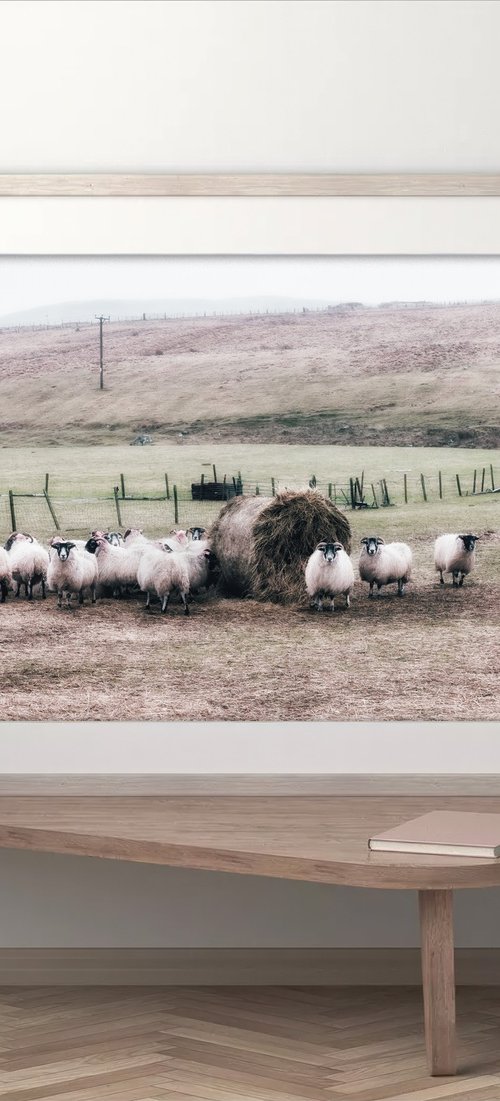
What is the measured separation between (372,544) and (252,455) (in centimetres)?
41

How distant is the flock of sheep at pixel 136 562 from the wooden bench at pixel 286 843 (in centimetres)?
59

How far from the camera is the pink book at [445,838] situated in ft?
8.41

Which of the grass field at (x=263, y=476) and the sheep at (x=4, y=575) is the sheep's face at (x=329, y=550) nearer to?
Answer: the grass field at (x=263, y=476)

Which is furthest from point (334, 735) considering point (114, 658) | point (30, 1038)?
point (30, 1038)

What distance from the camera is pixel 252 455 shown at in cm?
352

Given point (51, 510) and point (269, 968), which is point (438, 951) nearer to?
point (269, 968)

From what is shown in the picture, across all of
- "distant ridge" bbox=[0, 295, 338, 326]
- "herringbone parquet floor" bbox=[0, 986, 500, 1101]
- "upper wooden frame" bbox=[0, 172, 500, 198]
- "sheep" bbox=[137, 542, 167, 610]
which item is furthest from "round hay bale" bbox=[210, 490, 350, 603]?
"herringbone parquet floor" bbox=[0, 986, 500, 1101]

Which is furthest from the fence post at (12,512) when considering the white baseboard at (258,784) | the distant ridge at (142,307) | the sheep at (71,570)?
the white baseboard at (258,784)

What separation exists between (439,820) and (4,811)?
1.04 metres

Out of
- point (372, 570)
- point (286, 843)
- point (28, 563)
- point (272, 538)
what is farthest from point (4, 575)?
point (286, 843)

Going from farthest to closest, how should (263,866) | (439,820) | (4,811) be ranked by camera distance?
(4,811) → (439,820) → (263,866)

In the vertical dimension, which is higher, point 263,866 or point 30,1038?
point 263,866

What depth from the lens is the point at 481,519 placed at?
3477 mm

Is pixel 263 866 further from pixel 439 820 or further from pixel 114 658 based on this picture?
pixel 114 658
